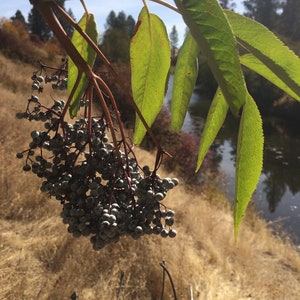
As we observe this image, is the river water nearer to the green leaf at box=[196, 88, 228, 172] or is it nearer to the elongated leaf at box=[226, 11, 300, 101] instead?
the green leaf at box=[196, 88, 228, 172]

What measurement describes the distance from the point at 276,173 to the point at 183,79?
381 inches

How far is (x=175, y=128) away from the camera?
522 millimetres

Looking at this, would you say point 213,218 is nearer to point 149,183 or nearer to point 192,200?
point 192,200

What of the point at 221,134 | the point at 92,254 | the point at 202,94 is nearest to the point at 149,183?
the point at 92,254

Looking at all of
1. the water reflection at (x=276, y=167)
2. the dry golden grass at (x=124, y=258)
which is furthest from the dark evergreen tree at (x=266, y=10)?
the dry golden grass at (x=124, y=258)

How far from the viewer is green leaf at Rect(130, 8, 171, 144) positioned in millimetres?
473

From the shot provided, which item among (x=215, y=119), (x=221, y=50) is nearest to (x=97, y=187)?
(x=215, y=119)

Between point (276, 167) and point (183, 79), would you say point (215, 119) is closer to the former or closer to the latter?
point (183, 79)

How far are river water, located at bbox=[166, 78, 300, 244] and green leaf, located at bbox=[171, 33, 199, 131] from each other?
6.72 meters

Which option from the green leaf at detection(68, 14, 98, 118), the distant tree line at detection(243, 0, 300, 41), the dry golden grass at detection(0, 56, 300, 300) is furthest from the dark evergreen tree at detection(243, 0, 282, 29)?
the green leaf at detection(68, 14, 98, 118)

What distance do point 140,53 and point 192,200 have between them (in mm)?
6158

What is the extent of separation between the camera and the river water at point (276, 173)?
7.70 metres

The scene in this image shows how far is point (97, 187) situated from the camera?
49 cm

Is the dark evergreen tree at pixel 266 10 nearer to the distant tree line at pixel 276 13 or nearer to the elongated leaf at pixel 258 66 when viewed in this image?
the distant tree line at pixel 276 13
